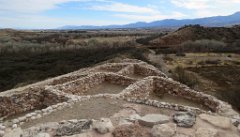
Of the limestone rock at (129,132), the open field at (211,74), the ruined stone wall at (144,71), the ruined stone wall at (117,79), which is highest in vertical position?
the limestone rock at (129,132)

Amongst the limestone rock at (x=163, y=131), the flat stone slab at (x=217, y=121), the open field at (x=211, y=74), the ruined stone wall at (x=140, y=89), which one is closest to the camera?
the limestone rock at (x=163, y=131)

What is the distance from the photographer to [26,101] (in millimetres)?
13422

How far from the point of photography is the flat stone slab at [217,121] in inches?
309

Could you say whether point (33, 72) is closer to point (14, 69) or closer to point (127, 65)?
point (14, 69)

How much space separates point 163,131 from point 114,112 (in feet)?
8.84

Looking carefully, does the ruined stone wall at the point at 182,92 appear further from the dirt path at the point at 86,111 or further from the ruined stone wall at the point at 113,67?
the ruined stone wall at the point at 113,67

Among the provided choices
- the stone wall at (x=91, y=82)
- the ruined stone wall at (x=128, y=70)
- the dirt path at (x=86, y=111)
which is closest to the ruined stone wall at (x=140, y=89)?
the stone wall at (x=91, y=82)

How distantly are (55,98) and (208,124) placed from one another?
21.6ft

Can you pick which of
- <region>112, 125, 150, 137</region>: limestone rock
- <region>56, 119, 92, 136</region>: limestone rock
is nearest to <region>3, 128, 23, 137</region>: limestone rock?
<region>56, 119, 92, 136</region>: limestone rock

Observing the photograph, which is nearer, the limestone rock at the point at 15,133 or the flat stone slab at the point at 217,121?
the limestone rock at the point at 15,133

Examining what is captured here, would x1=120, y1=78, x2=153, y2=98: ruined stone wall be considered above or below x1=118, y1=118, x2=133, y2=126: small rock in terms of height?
below

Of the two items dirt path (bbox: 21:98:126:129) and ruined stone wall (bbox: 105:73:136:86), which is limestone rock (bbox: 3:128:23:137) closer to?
dirt path (bbox: 21:98:126:129)

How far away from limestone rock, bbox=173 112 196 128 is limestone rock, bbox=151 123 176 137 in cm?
36

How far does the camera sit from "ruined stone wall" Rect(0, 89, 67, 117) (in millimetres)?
12977
